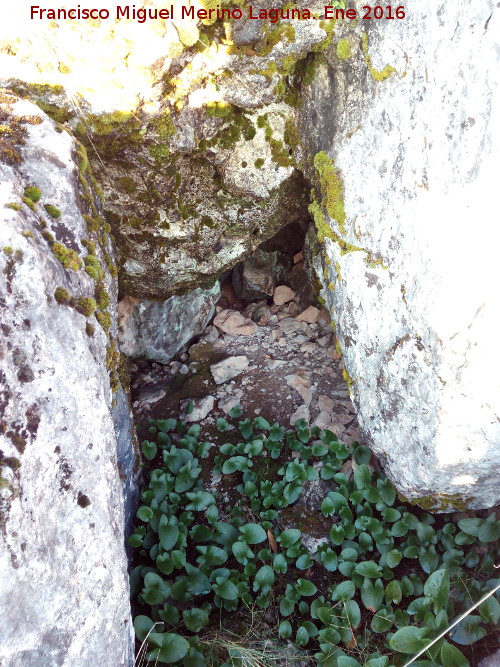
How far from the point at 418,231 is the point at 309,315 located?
2.47m

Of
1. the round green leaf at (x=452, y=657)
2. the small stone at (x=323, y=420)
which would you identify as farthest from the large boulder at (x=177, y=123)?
the round green leaf at (x=452, y=657)

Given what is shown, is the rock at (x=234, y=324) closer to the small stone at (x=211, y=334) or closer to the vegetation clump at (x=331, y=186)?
the small stone at (x=211, y=334)

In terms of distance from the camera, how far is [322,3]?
340cm

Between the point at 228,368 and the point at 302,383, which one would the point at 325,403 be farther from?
the point at 228,368

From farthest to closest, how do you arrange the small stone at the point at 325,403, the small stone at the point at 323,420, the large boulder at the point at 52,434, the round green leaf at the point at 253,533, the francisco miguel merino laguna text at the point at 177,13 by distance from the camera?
the small stone at the point at 325,403
the small stone at the point at 323,420
the round green leaf at the point at 253,533
the francisco miguel merino laguna text at the point at 177,13
the large boulder at the point at 52,434

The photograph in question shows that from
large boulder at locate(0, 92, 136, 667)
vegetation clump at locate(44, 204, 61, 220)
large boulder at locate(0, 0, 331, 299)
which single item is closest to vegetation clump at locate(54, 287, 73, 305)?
large boulder at locate(0, 92, 136, 667)

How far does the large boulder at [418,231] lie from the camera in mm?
2709

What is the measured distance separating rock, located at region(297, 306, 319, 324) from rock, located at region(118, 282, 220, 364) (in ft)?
3.13

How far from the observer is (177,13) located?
3127 mm

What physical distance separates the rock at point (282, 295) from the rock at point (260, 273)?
65 mm

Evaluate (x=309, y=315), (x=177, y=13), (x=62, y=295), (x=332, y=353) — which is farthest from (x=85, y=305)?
(x=309, y=315)

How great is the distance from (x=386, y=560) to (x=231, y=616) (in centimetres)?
114

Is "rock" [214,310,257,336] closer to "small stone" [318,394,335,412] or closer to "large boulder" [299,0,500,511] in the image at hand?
"small stone" [318,394,335,412]

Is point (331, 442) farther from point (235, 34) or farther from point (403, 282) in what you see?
point (235, 34)
